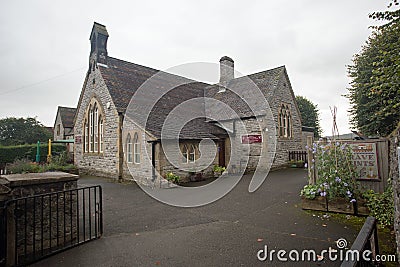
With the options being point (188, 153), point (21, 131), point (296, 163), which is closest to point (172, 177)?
point (188, 153)

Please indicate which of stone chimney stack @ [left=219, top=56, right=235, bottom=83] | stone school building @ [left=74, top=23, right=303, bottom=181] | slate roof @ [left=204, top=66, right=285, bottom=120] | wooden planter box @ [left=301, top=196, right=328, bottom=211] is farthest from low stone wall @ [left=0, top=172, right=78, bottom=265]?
stone chimney stack @ [left=219, top=56, right=235, bottom=83]

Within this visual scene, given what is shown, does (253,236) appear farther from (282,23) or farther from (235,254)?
→ (282,23)

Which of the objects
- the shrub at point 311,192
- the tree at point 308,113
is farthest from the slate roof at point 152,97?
the tree at point 308,113

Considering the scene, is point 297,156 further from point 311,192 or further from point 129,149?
point 129,149

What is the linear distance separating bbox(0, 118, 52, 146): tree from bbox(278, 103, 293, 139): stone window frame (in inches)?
1331

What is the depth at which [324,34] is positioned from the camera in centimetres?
991

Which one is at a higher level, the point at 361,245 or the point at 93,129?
the point at 93,129

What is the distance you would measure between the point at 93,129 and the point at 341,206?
14.7 meters

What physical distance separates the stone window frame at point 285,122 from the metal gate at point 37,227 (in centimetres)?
1494

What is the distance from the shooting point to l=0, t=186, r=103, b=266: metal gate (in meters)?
3.53

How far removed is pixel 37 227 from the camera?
154 inches

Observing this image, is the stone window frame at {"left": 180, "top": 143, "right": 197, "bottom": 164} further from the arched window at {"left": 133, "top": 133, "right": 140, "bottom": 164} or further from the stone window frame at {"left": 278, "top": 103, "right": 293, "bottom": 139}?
the stone window frame at {"left": 278, "top": 103, "right": 293, "bottom": 139}

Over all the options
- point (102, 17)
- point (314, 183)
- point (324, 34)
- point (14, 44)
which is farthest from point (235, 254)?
point (102, 17)

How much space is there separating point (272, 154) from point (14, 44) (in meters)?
17.0
